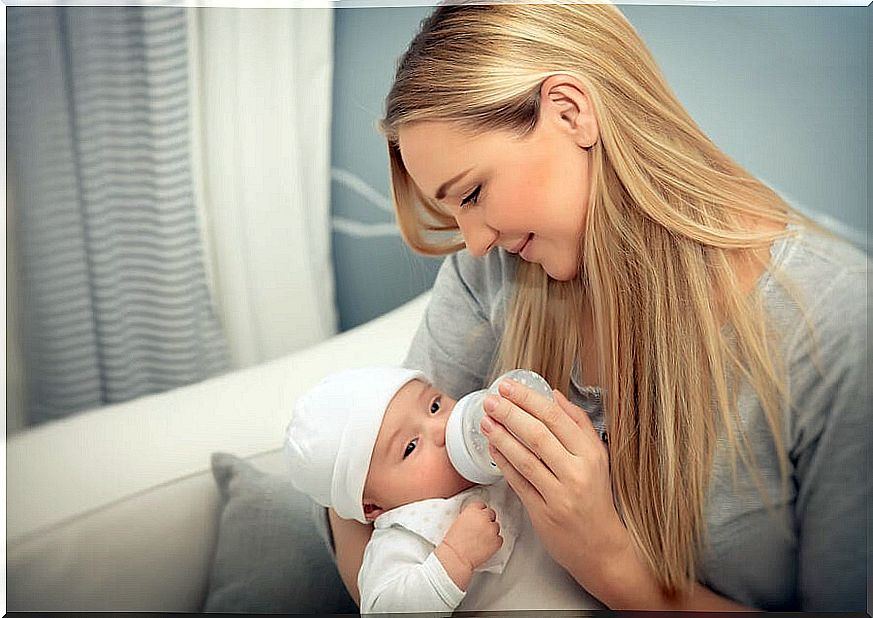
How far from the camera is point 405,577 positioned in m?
1.35

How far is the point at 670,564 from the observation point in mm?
1390

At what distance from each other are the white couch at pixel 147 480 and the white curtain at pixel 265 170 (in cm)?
5

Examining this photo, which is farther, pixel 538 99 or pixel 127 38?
pixel 127 38

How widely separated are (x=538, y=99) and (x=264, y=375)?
1.72ft

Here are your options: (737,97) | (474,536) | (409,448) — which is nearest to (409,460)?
(409,448)

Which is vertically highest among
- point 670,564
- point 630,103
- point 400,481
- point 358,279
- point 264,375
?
point 630,103

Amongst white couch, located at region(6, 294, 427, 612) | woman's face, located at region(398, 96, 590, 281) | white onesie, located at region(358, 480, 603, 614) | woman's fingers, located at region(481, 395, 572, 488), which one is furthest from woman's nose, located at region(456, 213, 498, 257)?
white onesie, located at region(358, 480, 603, 614)

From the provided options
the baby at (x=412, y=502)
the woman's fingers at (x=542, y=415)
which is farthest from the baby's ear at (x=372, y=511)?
the woman's fingers at (x=542, y=415)

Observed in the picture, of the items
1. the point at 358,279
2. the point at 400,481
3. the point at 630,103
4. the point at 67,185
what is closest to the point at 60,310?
the point at 67,185

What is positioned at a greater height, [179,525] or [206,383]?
[206,383]

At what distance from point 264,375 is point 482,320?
1.01ft

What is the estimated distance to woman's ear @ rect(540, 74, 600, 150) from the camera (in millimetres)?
1316

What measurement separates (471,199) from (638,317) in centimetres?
27

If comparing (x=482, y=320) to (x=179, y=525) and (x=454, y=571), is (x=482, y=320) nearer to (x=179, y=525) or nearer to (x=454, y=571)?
(x=454, y=571)
